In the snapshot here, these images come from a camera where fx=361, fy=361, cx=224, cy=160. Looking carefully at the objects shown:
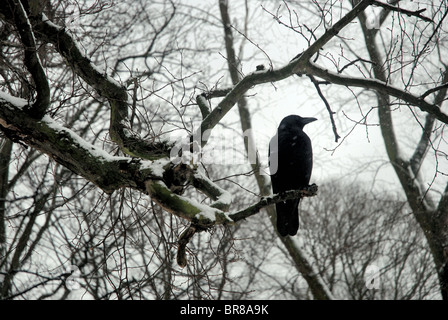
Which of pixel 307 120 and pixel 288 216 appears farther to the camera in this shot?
pixel 307 120

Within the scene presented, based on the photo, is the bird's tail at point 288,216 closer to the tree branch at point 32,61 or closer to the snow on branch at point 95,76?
the snow on branch at point 95,76

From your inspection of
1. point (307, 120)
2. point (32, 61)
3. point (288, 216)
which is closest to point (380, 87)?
point (307, 120)

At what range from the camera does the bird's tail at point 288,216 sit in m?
4.32

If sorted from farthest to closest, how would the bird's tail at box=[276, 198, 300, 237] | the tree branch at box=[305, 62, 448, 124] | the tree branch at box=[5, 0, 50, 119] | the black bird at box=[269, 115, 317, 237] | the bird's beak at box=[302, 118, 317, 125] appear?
the bird's beak at box=[302, 118, 317, 125]
the black bird at box=[269, 115, 317, 237]
the bird's tail at box=[276, 198, 300, 237]
the tree branch at box=[305, 62, 448, 124]
the tree branch at box=[5, 0, 50, 119]

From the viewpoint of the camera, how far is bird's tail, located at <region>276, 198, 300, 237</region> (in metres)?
4.32

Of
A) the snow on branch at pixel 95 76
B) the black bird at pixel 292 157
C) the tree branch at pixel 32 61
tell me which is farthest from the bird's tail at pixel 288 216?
the tree branch at pixel 32 61

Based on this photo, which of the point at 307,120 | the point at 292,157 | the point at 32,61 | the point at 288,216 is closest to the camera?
the point at 32,61

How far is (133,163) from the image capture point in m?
3.07

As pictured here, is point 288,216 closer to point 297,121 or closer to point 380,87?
point 297,121

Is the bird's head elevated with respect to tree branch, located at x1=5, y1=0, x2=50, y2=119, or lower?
elevated

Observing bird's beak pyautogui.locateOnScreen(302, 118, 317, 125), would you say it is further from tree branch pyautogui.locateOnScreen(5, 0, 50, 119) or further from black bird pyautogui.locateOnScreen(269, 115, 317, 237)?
tree branch pyautogui.locateOnScreen(5, 0, 50, 119)

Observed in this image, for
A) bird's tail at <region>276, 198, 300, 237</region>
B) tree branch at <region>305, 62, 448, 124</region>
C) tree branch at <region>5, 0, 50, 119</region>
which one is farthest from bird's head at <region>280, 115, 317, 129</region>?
tree branch at <region>5, 0, 50, 119</region>

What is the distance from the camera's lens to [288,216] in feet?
14.3
